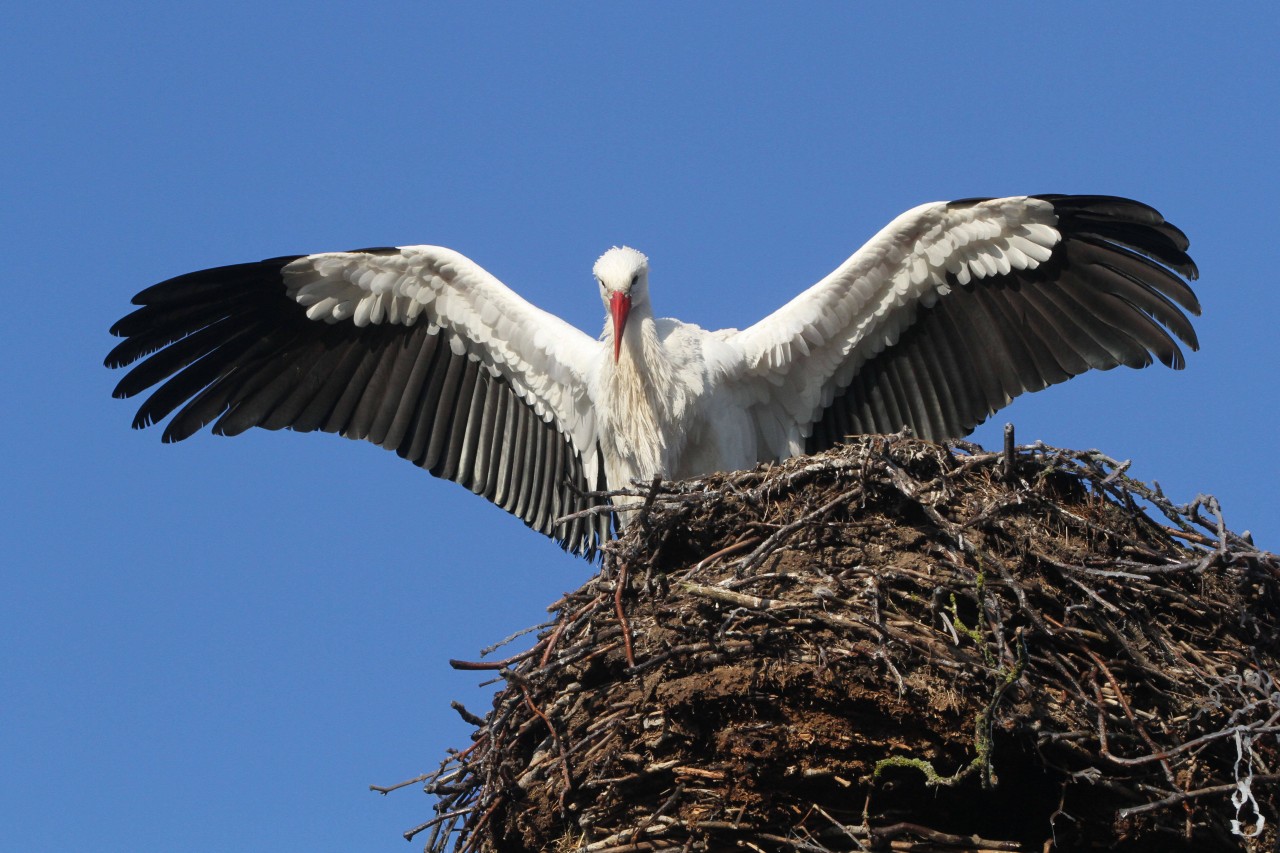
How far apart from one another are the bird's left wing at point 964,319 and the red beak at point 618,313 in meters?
0.65

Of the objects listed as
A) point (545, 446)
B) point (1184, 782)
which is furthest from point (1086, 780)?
point (545, 446)

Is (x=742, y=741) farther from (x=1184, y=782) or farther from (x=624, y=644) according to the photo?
(x=1184, y=782)

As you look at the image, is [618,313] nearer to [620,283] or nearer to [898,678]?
[620,283]

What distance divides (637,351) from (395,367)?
5.52 feet

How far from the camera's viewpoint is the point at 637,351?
7.89 meters

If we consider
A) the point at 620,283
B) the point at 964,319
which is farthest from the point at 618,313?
the point at 964,319

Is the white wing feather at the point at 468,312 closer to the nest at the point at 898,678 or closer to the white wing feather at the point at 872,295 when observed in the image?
the white wing feather at the point at 872,295

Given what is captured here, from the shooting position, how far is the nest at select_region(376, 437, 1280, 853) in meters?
5.29

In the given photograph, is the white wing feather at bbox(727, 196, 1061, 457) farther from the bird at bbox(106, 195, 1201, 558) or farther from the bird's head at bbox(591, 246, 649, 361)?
the bird's head at bbox(591, 246, 649, 361)

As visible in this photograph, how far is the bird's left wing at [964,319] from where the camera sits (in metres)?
7.83

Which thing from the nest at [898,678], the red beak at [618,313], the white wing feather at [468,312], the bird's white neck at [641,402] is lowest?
the nest at [898,678]

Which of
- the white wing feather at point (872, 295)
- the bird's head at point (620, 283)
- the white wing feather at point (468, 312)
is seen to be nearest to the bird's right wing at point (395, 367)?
the white wing feather at point (468, 312)

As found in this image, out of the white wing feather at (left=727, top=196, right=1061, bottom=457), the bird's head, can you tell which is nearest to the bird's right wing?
the bird's head

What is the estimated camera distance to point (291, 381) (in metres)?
8.80
